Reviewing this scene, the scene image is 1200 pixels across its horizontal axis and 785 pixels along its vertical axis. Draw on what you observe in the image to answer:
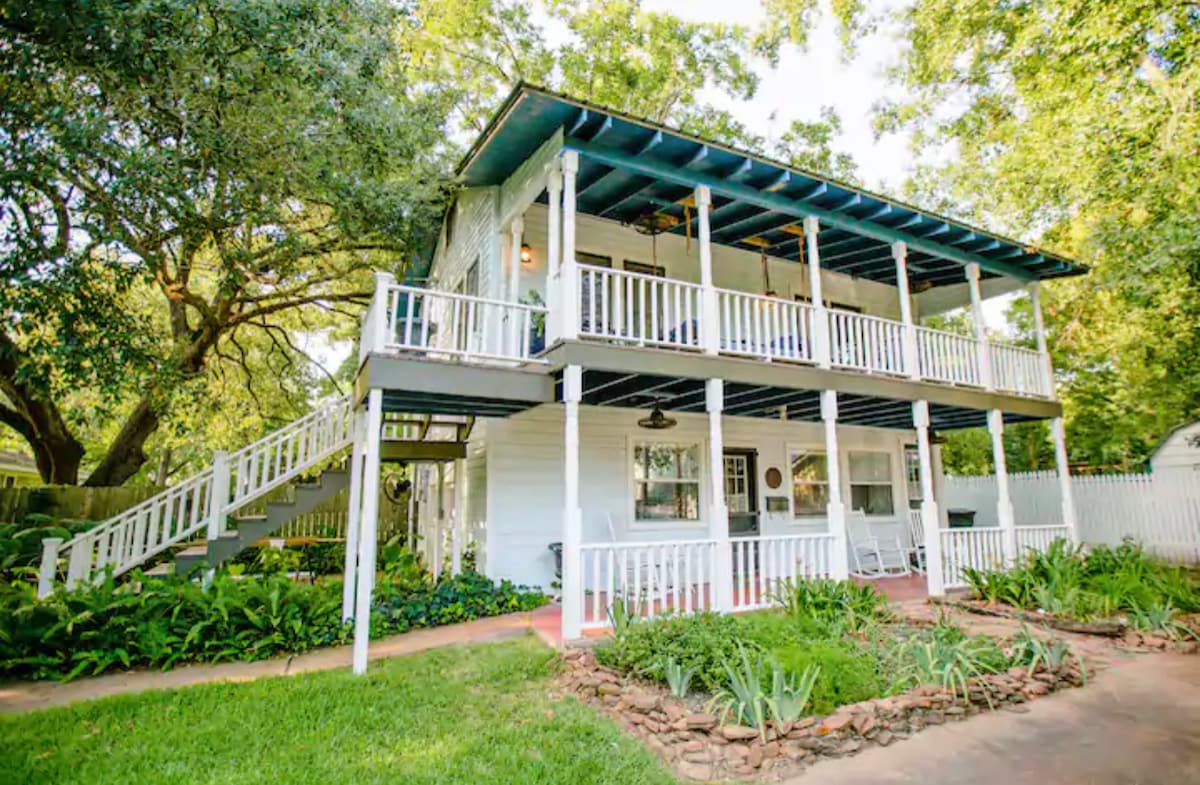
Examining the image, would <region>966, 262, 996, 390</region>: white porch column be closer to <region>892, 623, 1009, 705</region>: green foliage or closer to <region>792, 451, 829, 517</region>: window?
<region>792, 451, 829, 517</region>: window

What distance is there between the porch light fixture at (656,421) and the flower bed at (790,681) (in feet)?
10.6

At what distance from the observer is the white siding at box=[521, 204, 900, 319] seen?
9.68 metres

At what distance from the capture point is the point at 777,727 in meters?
4.12

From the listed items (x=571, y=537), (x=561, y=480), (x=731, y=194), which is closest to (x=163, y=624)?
(x=571, y=537)

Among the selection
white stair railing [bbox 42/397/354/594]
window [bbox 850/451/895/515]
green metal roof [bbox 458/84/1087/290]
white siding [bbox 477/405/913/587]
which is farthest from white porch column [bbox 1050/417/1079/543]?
white stair railing [bbox 42/397/354/594]

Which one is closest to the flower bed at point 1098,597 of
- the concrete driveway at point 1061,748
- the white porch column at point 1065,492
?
the white porch column at point 1065,492

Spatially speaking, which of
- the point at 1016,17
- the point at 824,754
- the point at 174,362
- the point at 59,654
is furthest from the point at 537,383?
the point at 1016,17

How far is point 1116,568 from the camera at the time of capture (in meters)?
8.84

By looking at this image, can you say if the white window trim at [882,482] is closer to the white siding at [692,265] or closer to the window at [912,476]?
the window at [912,476]

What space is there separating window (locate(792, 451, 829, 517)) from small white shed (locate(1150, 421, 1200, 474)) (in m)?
7.11

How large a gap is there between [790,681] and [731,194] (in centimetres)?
626

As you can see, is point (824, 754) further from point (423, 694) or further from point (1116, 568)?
point (1116, 568)

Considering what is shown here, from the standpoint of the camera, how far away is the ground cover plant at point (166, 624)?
581 centimetres

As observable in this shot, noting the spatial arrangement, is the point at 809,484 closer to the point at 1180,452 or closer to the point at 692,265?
the point at 692,265
